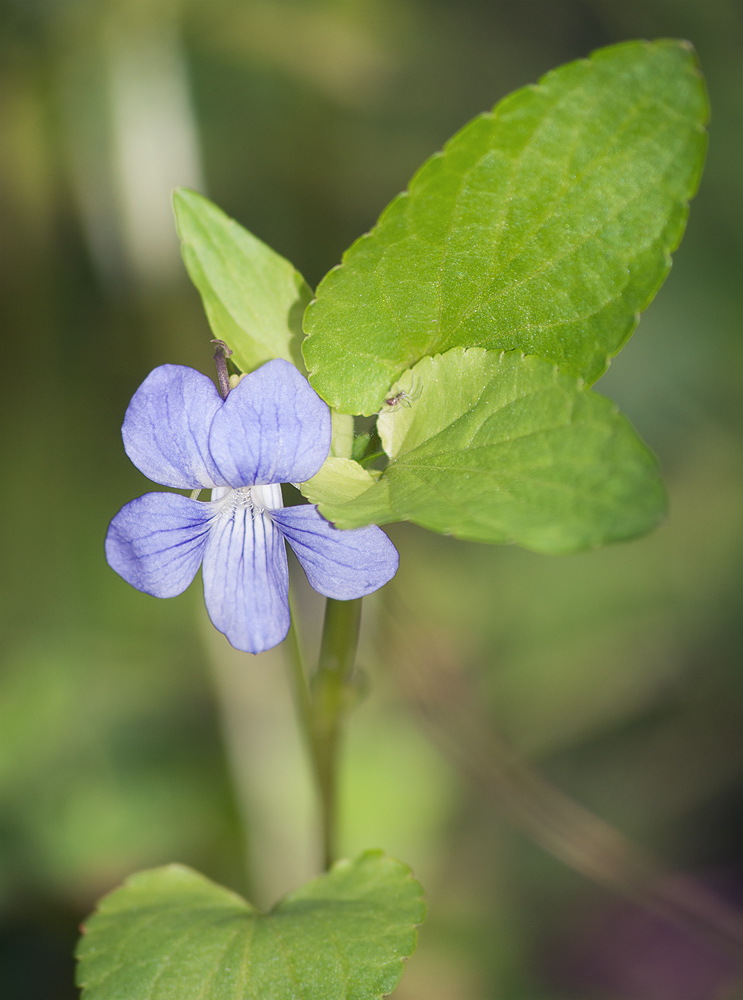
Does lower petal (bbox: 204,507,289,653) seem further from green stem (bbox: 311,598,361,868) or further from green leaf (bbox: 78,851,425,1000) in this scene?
green leaf (bbox: 78,851,425,1000)

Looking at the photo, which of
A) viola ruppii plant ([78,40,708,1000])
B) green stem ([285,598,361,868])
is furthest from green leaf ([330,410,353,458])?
green stem ([285,598,361,868])

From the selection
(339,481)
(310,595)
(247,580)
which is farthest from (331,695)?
(310,595)

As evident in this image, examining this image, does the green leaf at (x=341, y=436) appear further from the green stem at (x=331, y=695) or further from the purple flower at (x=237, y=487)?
the green stem at (x=331, y=695)

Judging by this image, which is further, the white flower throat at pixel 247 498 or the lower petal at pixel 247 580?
the white flower throat at pixel 247 498

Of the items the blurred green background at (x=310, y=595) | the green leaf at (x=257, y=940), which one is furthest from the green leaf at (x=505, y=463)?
the blurred green background at (x=310, y=595)

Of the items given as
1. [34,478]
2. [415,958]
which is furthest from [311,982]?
[34,478]

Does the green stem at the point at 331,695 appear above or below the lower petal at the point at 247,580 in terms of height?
below

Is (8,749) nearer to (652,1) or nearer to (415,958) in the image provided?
(415,958)
